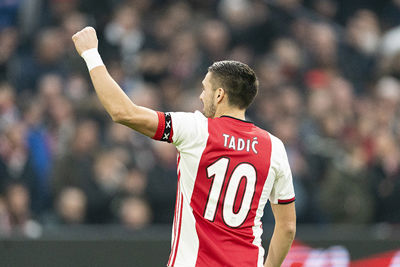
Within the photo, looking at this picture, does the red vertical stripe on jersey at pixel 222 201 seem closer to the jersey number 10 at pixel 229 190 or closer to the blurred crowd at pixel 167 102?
the jersey number 10 at pixel 229 190

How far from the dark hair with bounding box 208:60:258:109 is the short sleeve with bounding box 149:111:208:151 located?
20 cm

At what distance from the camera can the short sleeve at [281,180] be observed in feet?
13.5

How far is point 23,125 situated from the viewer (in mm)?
8320

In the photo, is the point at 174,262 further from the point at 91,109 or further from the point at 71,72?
the point at 71,72

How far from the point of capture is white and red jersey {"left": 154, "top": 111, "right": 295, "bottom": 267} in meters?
3.91

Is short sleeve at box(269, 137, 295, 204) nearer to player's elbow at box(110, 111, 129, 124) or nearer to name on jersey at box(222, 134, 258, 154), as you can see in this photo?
name on jersey at box(222, 134, 258, 154)

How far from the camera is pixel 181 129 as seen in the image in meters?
3.84

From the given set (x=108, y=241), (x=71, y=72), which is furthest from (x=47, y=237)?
(x=71, y=72)

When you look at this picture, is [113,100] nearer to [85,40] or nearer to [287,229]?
[85,40]

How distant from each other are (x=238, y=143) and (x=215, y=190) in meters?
0.28

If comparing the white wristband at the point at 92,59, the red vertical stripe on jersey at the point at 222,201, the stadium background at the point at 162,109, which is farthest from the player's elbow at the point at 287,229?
the stadium background at the point at 162,109

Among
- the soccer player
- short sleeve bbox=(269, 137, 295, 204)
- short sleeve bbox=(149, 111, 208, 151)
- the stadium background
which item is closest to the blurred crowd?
the stadium background

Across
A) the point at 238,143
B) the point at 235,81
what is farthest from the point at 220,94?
the point at 238,143

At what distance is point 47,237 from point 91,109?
78.1 inches
